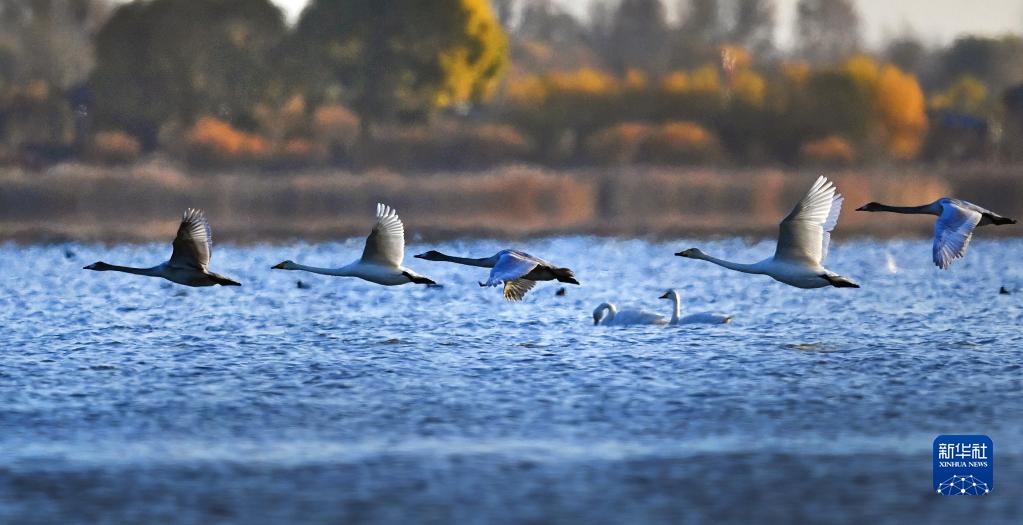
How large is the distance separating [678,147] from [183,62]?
62.6 feet

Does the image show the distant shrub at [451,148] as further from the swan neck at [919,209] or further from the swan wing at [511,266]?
the swan wing at [511,266]

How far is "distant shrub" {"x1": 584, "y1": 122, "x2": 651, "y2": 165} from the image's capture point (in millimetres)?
56969

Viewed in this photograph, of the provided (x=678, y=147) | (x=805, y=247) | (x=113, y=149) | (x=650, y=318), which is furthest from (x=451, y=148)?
(x=805, y=247)

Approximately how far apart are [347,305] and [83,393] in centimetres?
932

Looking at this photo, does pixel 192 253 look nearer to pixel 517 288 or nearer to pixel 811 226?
pixel 517 288

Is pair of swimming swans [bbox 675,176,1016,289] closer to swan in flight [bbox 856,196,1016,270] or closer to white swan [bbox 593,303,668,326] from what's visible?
swan in flight [bbox 856,196,1016,270]

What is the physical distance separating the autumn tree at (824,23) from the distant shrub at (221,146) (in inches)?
1070

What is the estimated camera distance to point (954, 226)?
575 inches

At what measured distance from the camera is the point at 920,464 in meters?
13.3

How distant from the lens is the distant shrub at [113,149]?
190ft

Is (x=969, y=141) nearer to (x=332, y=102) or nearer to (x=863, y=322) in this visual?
(x=332, y=102)

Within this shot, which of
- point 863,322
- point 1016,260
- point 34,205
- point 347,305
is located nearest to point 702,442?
point 863,322

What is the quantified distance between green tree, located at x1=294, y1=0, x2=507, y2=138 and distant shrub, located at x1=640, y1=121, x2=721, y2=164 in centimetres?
1002

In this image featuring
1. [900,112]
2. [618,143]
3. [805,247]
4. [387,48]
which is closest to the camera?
[805,247]
